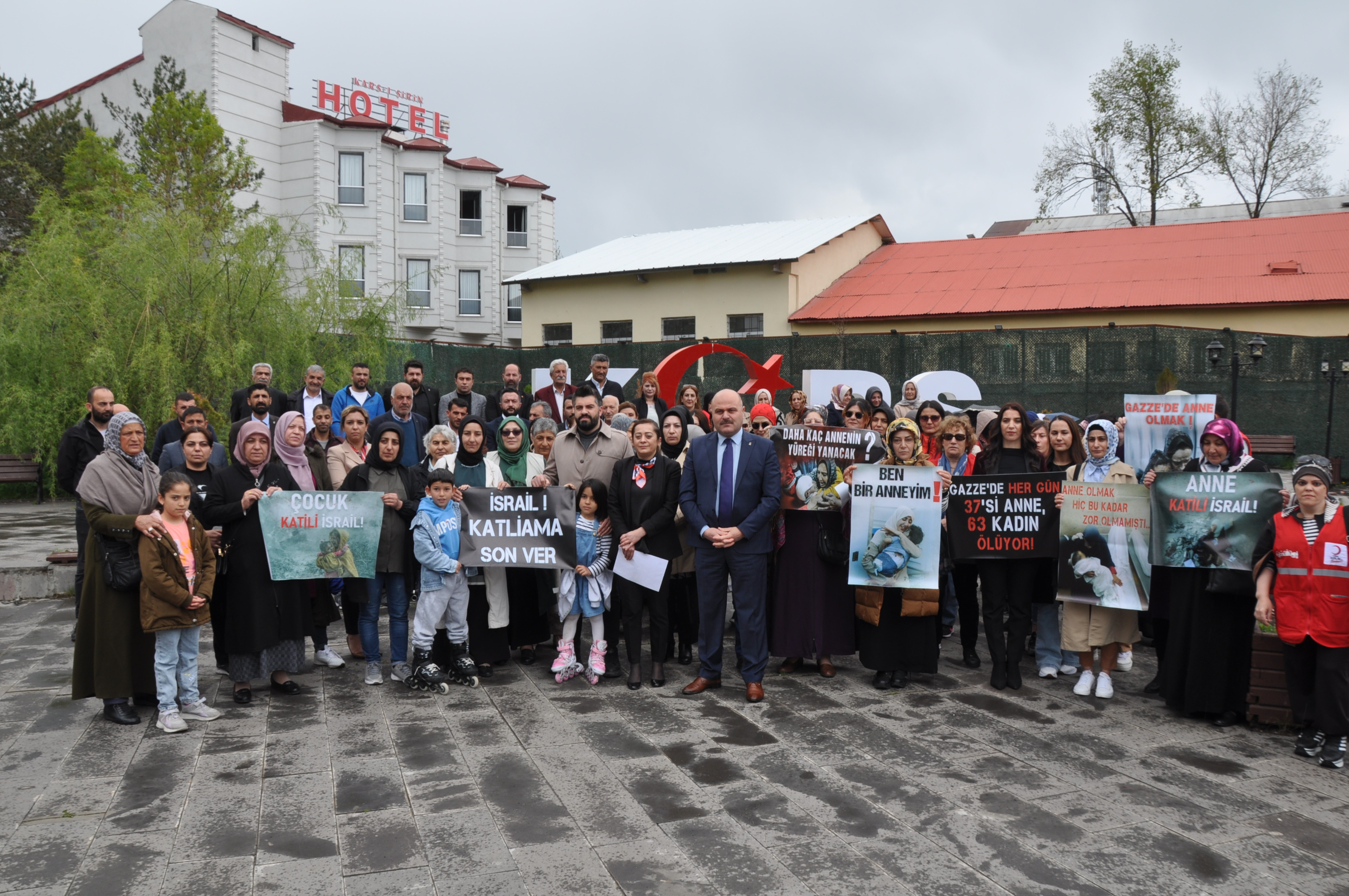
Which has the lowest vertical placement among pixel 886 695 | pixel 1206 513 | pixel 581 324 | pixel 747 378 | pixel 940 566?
pixel 886 695

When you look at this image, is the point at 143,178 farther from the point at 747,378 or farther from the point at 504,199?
the point at 504,199

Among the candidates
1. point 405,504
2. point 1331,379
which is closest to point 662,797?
point 405,504

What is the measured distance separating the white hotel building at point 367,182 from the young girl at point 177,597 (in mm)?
28907

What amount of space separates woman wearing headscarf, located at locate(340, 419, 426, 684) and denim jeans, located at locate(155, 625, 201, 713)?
1.08 metres

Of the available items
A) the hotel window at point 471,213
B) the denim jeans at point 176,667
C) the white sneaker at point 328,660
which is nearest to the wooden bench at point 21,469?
the white sneaker at point 328,660

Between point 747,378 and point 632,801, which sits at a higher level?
point 747,378

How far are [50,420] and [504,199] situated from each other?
102 ft

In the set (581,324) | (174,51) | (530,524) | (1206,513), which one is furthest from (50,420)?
(174,51)

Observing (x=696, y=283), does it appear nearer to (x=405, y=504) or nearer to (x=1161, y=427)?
(x=1161, y=427)

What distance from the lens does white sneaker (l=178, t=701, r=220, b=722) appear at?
5812 mm

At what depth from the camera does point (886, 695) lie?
636 cm

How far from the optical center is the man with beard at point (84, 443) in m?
7.74

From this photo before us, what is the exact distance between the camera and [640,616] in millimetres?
6637

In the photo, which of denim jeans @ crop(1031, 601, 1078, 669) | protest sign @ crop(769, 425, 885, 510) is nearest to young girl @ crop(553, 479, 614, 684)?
protest sign @ crop(769, 425, 885, 510)
